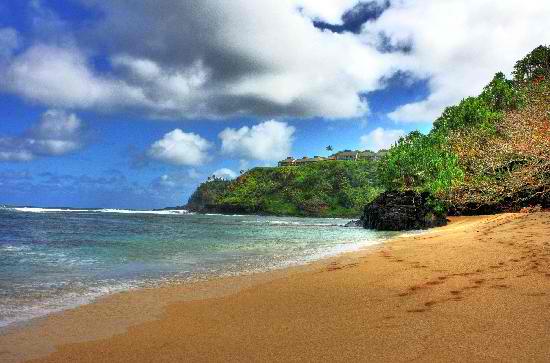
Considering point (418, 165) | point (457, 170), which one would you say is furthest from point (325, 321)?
point (418, 165)

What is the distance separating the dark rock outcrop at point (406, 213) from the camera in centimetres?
3436

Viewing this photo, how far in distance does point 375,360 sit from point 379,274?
5164mm

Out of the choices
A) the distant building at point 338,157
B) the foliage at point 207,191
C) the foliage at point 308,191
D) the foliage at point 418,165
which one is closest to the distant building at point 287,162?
the distant building at point 338,157

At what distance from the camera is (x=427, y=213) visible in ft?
114

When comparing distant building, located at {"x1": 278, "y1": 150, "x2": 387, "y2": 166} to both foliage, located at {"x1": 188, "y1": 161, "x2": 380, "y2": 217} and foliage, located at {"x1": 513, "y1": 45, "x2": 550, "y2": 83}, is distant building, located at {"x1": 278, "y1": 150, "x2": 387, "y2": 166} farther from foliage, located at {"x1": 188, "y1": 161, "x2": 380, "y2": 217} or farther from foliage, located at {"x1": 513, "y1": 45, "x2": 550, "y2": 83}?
foliage, located at {"x1": 513, "y1": 45, "x2": 550, "y2": 83}

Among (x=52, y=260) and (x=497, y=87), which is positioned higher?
(x=497, y=87)

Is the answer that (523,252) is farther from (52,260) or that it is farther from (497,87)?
(497,87)

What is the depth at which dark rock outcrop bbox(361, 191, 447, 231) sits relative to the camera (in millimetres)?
34359

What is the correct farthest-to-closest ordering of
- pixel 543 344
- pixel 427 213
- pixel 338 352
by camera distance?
pixel 427 213 < pixel 338 352 < pixel 543 344

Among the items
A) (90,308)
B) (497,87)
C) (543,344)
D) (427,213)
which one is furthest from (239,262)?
(497,87)

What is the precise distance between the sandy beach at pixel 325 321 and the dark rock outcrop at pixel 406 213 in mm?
26543

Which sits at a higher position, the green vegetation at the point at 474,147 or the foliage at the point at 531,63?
the foliage at the point at 531,63

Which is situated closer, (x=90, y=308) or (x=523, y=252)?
(x=90, y=308)

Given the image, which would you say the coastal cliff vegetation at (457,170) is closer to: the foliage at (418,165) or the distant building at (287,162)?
the foliage at (418,165)
